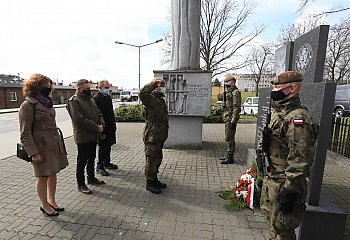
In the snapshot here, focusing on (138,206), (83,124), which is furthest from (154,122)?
(138,206)

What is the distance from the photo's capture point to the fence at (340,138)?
5899 mm

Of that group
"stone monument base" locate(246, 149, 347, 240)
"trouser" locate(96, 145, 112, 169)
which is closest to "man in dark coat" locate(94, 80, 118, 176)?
"trouser" locate(96, 145, 112, 169)

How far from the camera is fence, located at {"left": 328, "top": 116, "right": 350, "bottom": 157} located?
19.4ft

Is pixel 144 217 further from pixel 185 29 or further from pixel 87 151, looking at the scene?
pixel 185 29

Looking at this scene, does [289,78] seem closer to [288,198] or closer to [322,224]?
[288,198]

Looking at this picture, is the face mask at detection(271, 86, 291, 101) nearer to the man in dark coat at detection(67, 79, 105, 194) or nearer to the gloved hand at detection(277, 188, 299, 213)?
the gloved hand at detection(277, 188, 299, 213)

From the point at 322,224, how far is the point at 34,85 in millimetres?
3778

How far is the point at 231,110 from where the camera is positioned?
5.24 metres

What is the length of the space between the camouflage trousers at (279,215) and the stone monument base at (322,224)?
0.60 meters

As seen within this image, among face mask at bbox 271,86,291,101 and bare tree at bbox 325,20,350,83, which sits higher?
bare tree at bbox 325,20,350,83

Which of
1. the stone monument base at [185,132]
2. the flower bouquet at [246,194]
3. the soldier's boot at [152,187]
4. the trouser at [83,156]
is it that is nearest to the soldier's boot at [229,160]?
the stone monument base at [185,132]

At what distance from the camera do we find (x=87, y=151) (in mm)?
3828

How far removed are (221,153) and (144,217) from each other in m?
3.77

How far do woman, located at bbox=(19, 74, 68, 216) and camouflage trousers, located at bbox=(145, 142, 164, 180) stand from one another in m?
1.28
